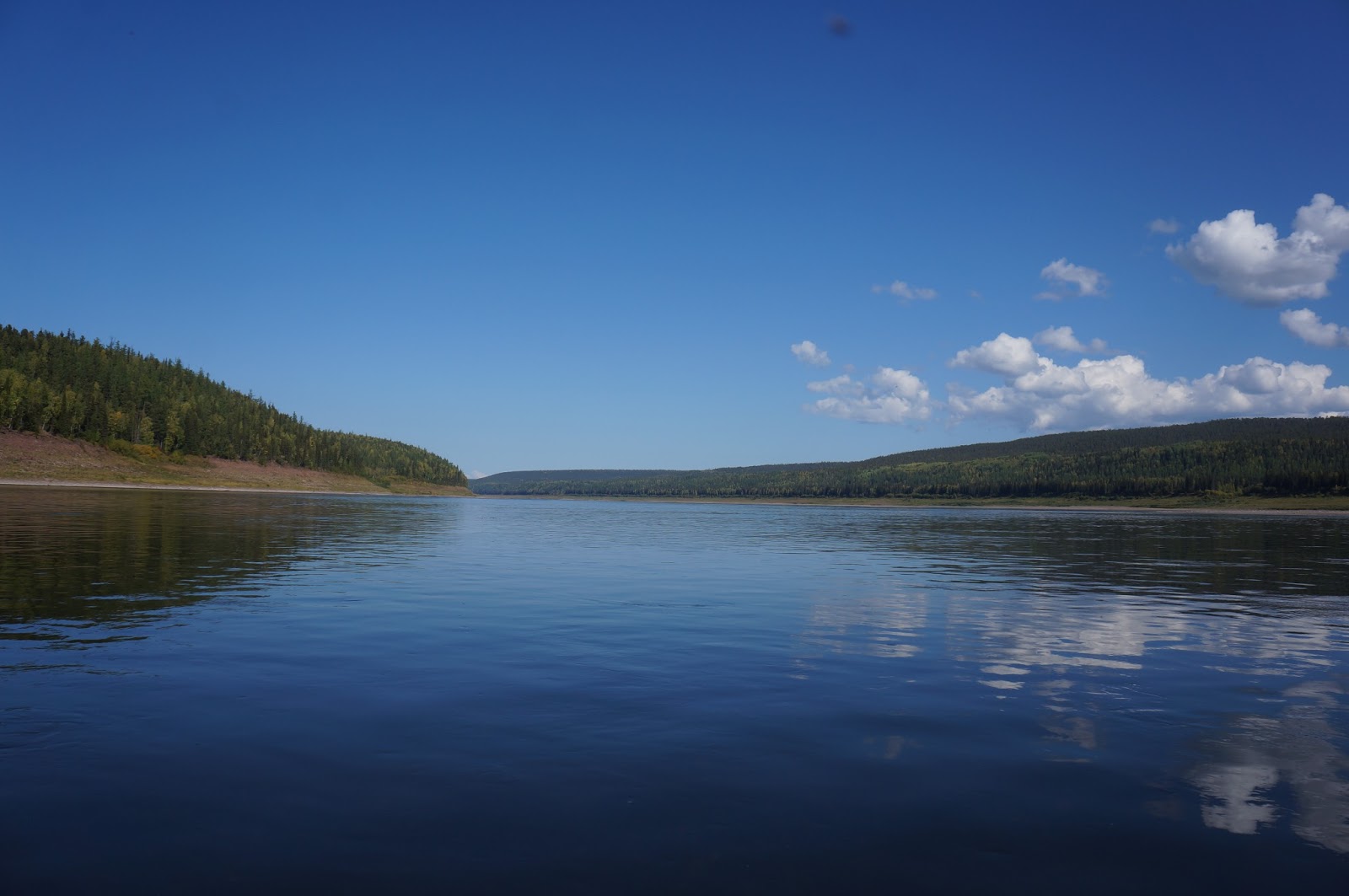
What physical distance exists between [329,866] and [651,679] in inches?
291

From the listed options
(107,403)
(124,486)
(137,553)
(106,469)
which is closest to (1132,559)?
(137,553)

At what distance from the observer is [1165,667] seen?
15.6 m

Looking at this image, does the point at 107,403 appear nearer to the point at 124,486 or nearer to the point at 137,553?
the point at 124,486

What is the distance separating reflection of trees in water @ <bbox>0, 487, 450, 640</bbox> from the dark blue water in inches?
10.4

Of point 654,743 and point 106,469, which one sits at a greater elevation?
point 106,469

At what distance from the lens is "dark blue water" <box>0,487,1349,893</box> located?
6918mm

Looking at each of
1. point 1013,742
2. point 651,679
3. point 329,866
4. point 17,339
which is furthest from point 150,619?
point 17,339

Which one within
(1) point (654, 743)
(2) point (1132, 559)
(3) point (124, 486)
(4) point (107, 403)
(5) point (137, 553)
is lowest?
(2) point (1132, 559)

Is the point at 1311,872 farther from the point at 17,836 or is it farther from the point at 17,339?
the point at 17,339

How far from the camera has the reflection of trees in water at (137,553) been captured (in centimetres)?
1922

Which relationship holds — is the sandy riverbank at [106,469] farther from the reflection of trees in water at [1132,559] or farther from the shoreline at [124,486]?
the reflection of trees in water at [1132,559]

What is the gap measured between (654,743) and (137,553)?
29145 mm

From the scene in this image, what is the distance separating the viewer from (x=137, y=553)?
31.2 metres

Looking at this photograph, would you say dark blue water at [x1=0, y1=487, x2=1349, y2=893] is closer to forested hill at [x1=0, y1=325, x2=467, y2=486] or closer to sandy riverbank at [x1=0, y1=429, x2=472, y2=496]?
sandy riverbank at [x1=0, y1=429, x2=472, y2=496]
